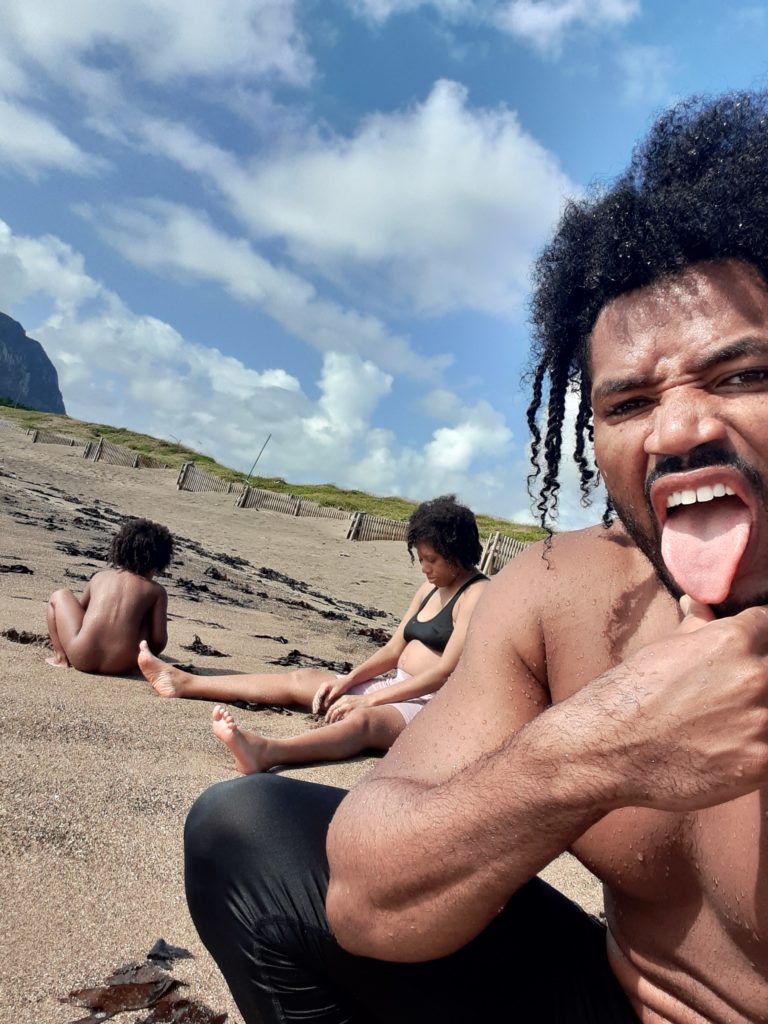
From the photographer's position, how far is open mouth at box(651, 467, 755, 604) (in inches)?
60.4

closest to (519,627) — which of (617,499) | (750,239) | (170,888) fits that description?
(617,499)

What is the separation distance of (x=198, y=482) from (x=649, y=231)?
112 feet

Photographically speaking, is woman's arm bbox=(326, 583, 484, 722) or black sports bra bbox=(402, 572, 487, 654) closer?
woman's arm bbox=(326, 583, 484, 722)

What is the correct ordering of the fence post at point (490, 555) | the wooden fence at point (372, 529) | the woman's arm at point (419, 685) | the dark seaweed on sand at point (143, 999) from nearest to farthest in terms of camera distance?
the dark seaweed on sand at point (143, 999), the woman's arm at point (419, 685), the fence post at point (490, 555), the wooden fence at point (372, 529)

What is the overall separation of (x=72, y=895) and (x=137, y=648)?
377cm

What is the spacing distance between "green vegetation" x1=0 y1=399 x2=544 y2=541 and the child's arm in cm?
2909

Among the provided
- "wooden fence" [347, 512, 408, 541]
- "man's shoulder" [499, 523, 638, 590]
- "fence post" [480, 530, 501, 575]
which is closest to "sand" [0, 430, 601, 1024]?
"man's shoulder" [499, 523, 638, 590]

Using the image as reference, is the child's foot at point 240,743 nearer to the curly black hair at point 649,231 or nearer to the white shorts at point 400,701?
the white shorts at point 400,701

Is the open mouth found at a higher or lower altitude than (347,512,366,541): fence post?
lower

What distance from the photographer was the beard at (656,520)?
1532 mm

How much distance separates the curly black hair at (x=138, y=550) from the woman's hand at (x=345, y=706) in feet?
7.10

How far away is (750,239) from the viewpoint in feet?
6.16

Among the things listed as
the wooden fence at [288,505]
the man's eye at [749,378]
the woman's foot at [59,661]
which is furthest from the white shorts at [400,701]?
the wooden fence at [288,505]

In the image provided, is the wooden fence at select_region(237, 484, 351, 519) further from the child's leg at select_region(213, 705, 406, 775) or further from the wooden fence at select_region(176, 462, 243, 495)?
the child's leg at select_region(213, 705, 406, 775)
